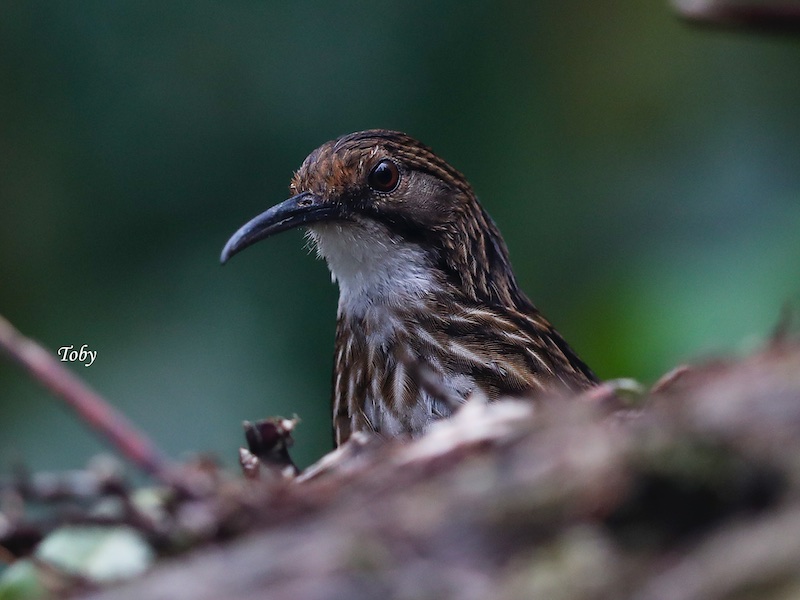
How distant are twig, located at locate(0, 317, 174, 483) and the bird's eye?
2.35 metres

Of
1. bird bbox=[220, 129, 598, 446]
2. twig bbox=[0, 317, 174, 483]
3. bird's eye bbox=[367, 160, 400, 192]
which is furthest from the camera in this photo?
bird's eye bbox=[367, 160, 400, 192]

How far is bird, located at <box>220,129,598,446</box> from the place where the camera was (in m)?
3.84

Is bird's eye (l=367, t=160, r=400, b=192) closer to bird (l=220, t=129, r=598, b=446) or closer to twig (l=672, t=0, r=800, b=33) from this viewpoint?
bird (l=220, t=129, r=598, b=446)

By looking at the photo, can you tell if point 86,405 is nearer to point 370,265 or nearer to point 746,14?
point 746,14

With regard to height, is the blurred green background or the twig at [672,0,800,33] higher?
the blurred green background

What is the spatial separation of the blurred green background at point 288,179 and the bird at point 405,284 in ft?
3.47

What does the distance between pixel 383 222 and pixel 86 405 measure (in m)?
2.36

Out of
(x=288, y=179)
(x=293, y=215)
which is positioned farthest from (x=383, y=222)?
(x=288, y=179)

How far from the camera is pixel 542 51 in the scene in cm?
→ 750

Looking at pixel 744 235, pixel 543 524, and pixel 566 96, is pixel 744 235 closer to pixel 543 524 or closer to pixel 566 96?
pixel 566 96
